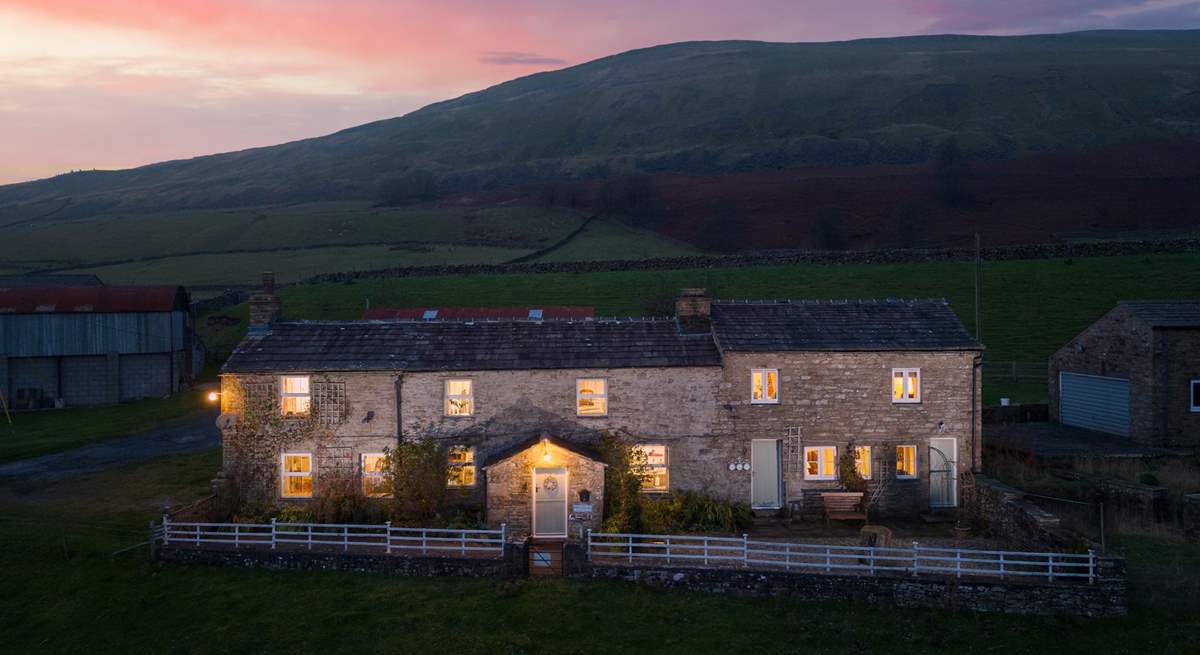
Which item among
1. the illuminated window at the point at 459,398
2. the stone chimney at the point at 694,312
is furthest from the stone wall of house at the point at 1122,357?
the illuminated window at the point at 459,398

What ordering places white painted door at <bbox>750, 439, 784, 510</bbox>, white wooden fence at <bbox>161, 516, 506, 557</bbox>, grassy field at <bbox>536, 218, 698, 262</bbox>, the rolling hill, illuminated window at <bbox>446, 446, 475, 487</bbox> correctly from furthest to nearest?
the rolling hill < grassy field at <bbox>536, 218, 698, 262</bbox> < white painted door at <bbox>750, 439, 784, 510</bbox> < illuminated window at <bbox>446, 446, 475, 487</bbox> < white wooden fence at <bbox>161, 516, 506, 557</bbox>

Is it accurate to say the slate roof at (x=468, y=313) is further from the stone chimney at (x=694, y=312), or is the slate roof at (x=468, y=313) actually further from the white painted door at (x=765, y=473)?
the white painted door at (x=765, y=473)

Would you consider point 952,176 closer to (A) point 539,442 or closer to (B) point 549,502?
(A) point 539,442

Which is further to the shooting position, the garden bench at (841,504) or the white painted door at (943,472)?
the white painted door at (943,472)

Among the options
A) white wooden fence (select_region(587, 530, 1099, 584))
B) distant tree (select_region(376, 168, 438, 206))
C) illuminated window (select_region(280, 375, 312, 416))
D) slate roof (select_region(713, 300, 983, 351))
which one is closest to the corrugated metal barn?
illuminated window (select_region(280, 375, 312, 416))

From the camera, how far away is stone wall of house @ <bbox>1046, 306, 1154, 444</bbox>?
1179 inches

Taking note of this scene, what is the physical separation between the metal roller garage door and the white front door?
2250cm

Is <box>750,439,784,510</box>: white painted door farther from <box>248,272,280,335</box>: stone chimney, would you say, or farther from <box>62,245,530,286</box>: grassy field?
<box>62,245,530,286</box>: grassy field

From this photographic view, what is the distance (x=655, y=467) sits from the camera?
24.5 metres

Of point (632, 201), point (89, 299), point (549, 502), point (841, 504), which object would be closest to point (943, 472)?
point (841, 504)

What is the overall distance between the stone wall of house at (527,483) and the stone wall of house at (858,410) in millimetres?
4616

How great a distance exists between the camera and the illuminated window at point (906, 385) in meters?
25.1

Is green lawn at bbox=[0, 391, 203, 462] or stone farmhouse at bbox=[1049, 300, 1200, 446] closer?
stone farmhouse at bbox=[1049, 300, 1200, 446]

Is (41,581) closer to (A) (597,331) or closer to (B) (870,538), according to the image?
(A) (597,331)
